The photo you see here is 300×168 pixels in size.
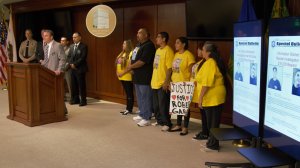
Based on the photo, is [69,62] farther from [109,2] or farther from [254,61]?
[254,61]

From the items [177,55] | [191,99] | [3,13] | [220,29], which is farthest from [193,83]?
[3,13]

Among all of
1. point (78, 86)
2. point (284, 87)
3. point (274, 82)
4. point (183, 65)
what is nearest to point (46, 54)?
point (78, 86)

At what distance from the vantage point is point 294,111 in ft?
7.25

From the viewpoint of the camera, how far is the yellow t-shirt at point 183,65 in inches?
178

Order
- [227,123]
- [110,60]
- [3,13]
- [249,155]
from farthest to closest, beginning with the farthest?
[3,13], [110,60], [227,123], [249,155]

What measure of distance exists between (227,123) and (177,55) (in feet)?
4.58

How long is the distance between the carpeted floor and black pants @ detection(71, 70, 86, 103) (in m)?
Result: 1.23

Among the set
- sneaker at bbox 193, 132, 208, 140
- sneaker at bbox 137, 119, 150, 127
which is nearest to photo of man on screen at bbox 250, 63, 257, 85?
sneaker at bbox 193, 132, 208, 140

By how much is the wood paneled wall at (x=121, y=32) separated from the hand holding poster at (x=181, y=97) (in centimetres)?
100

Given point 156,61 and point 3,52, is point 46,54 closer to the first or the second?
point 156,61

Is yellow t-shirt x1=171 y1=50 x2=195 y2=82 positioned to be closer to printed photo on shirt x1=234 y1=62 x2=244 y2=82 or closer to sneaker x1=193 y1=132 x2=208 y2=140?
sneaker x1=193 y1=132 x2=208 y2=140

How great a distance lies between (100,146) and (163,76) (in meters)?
1.31

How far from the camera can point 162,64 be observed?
4.72 metres

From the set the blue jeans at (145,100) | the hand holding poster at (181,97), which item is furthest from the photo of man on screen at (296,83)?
the blue jeans at (145,100)
